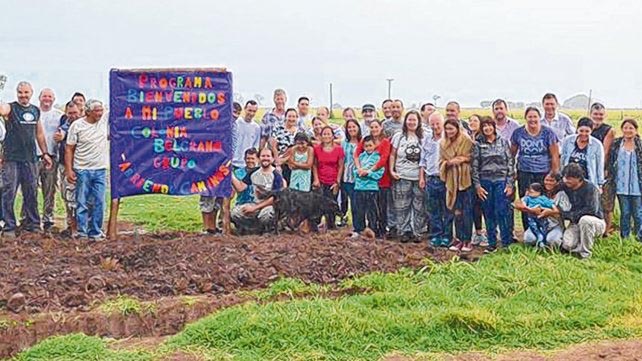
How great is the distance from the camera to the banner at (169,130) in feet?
33.1

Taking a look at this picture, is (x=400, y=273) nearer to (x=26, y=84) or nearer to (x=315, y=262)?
(x=315, y=262)

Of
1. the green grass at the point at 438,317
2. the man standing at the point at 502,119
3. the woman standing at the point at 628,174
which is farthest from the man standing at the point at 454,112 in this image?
the green grass at the point at 438,317

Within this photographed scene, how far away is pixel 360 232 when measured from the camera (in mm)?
10375

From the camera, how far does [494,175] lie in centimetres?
940

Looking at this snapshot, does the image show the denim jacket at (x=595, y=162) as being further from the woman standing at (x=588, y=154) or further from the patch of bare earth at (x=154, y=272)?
the patch of bare earth at (x=154, y=272)

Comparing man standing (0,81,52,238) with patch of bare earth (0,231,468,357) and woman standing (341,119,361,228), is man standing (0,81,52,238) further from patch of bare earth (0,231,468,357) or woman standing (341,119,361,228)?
woman standing (341,119,361,228)

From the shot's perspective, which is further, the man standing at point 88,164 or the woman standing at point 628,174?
the man standing at point 88,164

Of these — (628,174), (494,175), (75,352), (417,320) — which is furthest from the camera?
(628,174)

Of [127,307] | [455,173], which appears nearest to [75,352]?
[127,307]

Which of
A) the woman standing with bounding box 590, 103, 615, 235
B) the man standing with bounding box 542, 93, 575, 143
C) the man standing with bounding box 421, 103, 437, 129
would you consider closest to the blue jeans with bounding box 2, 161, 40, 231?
the man standing with bounding box 421, 103, 437, 129

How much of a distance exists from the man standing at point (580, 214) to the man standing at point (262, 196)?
3526 mm

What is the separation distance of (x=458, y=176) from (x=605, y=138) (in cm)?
190

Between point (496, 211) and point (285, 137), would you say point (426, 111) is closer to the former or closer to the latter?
point (285, 137)

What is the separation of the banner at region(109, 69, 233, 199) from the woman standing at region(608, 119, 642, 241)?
4.61 meters
